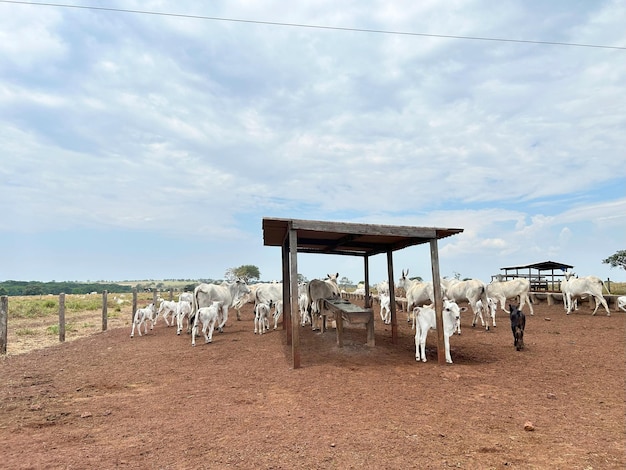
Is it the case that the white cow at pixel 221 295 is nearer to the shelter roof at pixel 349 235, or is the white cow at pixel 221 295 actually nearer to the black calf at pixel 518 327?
the shelter roof at pixel 349 235

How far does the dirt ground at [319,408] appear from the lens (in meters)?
4.42

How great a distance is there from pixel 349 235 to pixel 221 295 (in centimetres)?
778

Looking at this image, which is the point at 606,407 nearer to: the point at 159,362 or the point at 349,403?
the point at 349,403

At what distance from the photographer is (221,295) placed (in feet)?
54.4

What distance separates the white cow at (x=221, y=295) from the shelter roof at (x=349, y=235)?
371 centimetres

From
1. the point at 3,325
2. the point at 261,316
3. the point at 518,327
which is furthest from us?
the point at 261,316

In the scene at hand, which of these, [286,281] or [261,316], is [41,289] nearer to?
[261,316]

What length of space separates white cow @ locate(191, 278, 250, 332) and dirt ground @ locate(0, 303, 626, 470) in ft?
14.4

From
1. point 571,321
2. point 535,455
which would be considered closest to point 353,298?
point 571,321

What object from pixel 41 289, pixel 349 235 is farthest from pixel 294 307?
Answer: pixel 41 289

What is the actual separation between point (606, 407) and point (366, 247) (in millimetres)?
8820

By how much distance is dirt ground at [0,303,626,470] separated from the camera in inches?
174

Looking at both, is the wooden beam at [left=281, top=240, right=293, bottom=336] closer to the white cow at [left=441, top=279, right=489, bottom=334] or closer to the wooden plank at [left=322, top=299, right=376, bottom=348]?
the wooden plank at [left=322, top=299, right=376, bottom=348]

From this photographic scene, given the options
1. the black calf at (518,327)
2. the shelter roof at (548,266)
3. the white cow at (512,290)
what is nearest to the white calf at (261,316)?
the black calf at (518,327)
